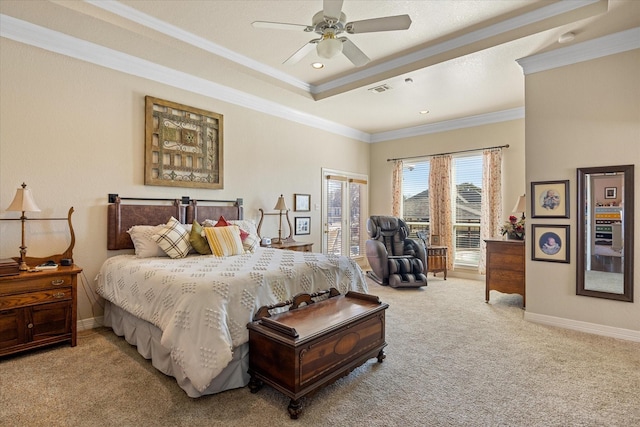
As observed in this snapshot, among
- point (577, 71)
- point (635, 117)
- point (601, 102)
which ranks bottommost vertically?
point (635, 117)

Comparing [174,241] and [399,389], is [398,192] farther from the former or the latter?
[399,389]

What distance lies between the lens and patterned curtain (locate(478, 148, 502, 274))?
224 inches

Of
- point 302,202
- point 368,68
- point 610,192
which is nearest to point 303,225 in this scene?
point 302,202

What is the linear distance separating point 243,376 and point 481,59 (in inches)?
156

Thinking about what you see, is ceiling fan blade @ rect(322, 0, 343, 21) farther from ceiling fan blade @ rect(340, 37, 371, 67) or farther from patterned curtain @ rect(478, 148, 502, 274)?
patterned curtain @ rect(478, 148, 502, 274)

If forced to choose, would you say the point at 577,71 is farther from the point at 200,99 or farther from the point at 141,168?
the point at 141,168

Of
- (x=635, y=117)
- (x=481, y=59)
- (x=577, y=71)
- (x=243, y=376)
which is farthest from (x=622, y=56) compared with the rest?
(x=243, y=376)

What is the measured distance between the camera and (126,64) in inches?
144

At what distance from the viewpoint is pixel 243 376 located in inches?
89.4

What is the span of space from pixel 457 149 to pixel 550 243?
3032mm

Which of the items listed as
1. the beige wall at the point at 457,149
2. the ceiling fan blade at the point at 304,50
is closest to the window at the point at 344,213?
the beige wall at the point at 457,149

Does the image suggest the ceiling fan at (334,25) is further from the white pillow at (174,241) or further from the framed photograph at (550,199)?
the framed photograph at (550,199)

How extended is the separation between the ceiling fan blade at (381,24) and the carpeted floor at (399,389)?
266 centimetres

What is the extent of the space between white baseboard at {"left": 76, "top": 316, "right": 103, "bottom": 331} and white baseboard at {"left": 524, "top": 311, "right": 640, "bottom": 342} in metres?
4.74
